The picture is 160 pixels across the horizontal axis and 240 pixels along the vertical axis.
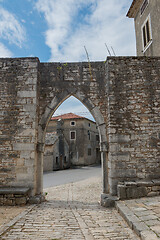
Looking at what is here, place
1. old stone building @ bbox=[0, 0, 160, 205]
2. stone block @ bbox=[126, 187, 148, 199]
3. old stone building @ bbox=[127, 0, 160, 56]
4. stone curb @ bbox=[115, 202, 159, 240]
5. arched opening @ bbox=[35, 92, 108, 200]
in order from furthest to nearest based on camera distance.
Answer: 1. old stone building @ bbox=[127, 0, 160, 56]
2. arched opening @ bbox=[35, 92, 108, 200]
3. old stone building @ bbox=[0, 0, 160, 205]
4. stone block @ bbox=[126, 187, 148, 199]
5. stone curb @ bbox=[115, 202, 159, 240]

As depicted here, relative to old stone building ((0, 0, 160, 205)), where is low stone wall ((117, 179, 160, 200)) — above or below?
below

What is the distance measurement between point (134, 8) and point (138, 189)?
978cm

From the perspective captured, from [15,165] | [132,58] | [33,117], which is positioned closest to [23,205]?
[15,165]

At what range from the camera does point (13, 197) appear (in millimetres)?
5324

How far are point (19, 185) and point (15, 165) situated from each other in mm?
596

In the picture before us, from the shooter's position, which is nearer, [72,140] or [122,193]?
[122,193]

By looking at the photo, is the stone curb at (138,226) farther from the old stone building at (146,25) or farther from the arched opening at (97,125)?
the old stone building at (146,25)

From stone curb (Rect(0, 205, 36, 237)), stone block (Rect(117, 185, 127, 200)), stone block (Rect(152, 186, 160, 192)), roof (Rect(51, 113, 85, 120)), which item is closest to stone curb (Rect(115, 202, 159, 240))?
stone block (Rect(117, 185, 127, 200))

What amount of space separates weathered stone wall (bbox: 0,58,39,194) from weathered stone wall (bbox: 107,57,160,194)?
240 cm

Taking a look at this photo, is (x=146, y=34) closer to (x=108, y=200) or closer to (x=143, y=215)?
(x=108, y=200)

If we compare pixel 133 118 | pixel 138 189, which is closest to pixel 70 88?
pixel 133 118

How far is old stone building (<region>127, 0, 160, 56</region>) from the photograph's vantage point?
8352mm

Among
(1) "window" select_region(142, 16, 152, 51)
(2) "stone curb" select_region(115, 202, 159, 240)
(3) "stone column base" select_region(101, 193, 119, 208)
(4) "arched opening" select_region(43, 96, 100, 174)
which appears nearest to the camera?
(2) "stone curb" select_region(115, 202, 159, 240)

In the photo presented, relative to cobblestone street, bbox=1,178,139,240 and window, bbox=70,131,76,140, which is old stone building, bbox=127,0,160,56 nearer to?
cobblestone street, bbox=1,178,139,240
